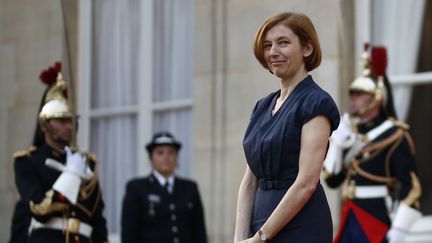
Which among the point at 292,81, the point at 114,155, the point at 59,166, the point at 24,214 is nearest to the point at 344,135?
Answer: the point at 59,166

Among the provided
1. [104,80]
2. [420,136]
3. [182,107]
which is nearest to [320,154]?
[420,136]

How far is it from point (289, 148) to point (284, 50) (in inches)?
15.9

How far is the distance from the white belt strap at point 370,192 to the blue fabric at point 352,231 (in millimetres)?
179

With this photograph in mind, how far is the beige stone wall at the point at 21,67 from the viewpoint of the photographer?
12.8 m

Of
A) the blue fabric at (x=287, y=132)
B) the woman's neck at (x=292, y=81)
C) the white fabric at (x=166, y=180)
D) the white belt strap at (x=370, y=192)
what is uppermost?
the woman's neck at (x=292, y=81)


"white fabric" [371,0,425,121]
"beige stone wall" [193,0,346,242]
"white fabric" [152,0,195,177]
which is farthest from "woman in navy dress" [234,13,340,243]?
"white fabric" [152,0,195,177]

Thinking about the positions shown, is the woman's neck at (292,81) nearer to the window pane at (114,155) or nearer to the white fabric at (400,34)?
the white fabric at (400,34)

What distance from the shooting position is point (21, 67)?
42.7 ft

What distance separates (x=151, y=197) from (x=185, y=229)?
1.19 feet

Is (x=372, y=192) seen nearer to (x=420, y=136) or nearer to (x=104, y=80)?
(x=420, y=136)

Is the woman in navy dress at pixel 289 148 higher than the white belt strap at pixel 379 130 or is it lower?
higher

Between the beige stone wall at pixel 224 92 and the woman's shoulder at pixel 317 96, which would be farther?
the beige stone wall at pixel 224 92

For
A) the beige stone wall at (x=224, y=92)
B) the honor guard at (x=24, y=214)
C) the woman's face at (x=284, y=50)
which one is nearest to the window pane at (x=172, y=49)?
the beige stone wall at (x=224, y=92)

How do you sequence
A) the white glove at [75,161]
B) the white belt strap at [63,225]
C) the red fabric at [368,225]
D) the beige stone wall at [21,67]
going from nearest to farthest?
1. the white glove at [75,161]
2. the white belt strap at [63,225]
3. the red fabric at [368,225]
4. the beige stone wall at [21,67]
